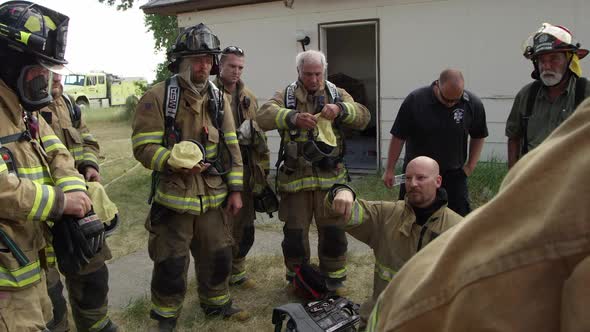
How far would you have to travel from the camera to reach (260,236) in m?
5.96

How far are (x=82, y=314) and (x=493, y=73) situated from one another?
623 centimetres

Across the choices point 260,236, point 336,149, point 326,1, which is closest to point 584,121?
point 336,149

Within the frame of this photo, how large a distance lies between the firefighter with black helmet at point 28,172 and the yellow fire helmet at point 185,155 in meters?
0.85

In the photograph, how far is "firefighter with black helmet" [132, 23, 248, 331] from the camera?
11.3 ft

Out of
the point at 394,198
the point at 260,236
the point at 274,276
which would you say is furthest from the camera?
the point at 394,198

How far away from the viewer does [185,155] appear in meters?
3.36

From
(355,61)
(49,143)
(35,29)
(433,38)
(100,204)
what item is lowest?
(100,204)

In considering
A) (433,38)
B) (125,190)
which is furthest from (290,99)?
(125,190)

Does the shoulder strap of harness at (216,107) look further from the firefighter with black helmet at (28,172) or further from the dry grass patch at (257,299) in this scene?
the dry grass patch at (257,299)

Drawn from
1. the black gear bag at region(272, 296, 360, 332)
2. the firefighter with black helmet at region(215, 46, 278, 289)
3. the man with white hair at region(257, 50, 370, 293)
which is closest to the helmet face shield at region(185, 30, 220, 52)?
the man with white hair at region(257, 50, 370, 293)

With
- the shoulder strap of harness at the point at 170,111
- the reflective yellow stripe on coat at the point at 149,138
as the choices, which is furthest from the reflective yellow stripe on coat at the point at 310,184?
the reflective yellow stripe on coat at the point at 149,138

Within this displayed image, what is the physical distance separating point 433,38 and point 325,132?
4.07 m

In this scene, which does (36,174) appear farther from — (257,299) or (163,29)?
(163,29)

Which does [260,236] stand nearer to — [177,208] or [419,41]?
[177,208]
